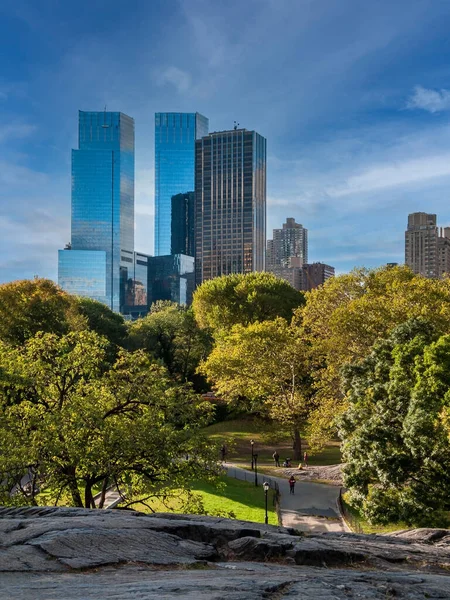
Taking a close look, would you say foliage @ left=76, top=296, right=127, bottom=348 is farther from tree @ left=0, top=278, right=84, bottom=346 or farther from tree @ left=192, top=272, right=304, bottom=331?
tree @ left=192, top=272, right=304, bottom=331

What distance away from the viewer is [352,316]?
3631cm

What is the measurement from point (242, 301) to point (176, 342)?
32.5 feet

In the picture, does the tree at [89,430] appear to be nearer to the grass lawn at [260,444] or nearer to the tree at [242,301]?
the grass lawn at [260,444]

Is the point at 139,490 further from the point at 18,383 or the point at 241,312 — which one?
the point at 241,312

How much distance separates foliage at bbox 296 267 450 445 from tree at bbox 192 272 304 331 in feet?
84.6

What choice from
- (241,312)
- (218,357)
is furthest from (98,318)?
(218,357)

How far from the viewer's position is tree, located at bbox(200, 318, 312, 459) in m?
43.9

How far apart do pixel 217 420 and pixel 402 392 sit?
38.1m

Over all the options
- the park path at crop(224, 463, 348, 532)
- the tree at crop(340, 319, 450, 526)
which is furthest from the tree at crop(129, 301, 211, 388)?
the tree at crop(340, 319, 450, 526)

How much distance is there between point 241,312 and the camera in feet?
232

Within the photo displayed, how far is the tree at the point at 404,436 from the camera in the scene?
2338cm

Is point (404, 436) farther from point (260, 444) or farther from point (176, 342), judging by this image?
point (176, 342)

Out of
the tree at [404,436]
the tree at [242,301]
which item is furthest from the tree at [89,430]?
the tree at [242,301]

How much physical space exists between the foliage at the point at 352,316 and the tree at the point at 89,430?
15.3 m
